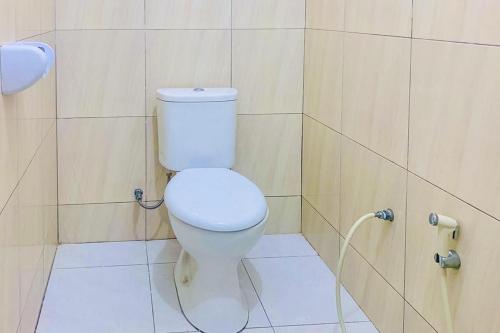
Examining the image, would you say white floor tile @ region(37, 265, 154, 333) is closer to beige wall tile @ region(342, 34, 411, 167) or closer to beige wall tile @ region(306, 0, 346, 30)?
beige wall tile @ region(342, 34, 411, 167)

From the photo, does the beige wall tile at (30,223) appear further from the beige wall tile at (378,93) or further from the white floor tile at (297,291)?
the beige wall tile at (378,93)

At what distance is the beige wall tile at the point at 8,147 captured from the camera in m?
1.48

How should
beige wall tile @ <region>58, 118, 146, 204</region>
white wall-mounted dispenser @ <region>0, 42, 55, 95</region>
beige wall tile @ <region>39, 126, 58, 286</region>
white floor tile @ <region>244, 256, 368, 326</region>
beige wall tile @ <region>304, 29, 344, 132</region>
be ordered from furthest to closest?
beige wall tile @ <region>58, 118, 146, 204</region>
beige wall tile @ <region>304, 29, 344, 132</region>
beige wall tile @ <region>39, 126, 58, 286</region>
white floor tile @ <region>244, 256, 368, 326</region>
white wall-mounted dispenser @ <region>0, 42, 55, 95</region>

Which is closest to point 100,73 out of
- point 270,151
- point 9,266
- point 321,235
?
point 270,151

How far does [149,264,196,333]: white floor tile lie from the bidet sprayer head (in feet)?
2.36

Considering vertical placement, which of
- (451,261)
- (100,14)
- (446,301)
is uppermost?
(100,14)

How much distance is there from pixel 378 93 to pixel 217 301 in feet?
2.87

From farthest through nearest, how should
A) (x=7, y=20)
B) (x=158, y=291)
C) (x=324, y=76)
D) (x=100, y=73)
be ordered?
(x=100, y=73), (x=324, y=76), (x=158, y=291), (x=7, y=20)

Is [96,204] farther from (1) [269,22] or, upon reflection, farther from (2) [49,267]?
(1) [269,22]

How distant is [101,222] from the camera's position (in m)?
2.97

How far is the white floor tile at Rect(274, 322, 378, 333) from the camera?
2.18 meters

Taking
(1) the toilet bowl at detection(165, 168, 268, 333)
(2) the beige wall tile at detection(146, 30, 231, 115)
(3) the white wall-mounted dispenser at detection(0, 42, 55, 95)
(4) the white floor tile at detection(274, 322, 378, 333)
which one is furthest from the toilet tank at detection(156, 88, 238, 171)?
(3) the white wall-mounted dispenser at detection(0, 42, 55, 95)

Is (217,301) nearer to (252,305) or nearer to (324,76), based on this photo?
(252,305)

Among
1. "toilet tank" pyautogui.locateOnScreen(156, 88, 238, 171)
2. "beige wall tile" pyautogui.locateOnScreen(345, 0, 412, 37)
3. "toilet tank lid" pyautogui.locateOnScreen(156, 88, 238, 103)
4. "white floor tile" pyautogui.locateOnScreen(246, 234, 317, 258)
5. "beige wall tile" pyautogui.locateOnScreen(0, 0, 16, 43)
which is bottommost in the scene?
"white floor tile" pyautogui.locateOnScreen(246, 234, 317, 258)
